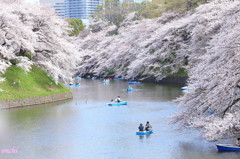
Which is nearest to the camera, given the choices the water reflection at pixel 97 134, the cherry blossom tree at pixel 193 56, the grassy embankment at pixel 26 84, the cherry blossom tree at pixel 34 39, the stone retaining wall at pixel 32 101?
the cherry blossom tree at pixel 193 56

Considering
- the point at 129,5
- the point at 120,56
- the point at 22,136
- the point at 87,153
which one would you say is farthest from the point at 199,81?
the point at 129,5

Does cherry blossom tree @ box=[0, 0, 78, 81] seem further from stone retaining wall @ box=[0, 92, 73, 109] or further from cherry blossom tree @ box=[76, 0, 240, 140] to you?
cherry blossom tree @ box=[76, 0, 240, 140]

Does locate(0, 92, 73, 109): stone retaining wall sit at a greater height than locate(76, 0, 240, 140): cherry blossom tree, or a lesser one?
lesser

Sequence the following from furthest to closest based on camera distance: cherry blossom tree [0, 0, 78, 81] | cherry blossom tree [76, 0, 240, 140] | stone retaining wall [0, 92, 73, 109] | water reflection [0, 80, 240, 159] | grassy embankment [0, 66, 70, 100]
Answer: cherry blossom tree [0, 0, 78, 81], grassy embankment [0, 66, 70, 100], stone retaining wall [0, 92, 73, 109], water reflection [0, 80, 240, 159], cherry blossom tree [76, 0, 240, 140]

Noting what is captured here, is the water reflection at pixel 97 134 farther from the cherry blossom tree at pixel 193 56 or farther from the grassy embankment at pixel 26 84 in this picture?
the grassy embankment at pixel 26 84

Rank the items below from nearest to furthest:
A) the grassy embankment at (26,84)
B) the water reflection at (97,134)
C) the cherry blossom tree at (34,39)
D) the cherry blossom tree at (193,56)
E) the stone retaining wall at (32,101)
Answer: the cherry blossom tree at (193,56)
the water reflection at (97,134)
the stone retaining wall at (32,101)
the grassy embankment at (26,84)
the cherry blossom tree at (34,39)

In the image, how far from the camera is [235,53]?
20156mm

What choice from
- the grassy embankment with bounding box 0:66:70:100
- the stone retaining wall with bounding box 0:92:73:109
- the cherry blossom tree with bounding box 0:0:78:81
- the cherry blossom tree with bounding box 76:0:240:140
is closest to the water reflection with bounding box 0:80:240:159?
the stone retaining wall with bounding box 0:92:73:109

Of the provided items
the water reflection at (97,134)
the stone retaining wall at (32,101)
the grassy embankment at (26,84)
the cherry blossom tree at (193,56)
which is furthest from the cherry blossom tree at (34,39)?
the cherry blossom tree at (193,56)

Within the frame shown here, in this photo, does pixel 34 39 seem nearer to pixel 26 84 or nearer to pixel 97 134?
pixel 26 84

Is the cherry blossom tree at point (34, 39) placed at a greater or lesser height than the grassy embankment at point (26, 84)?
greater

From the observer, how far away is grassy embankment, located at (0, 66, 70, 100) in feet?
132

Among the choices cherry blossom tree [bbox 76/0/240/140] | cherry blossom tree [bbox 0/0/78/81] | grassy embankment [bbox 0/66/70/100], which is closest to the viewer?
cherry blossom tree [bbox 76/0/240/140]

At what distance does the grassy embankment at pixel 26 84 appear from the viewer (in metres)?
40.2
